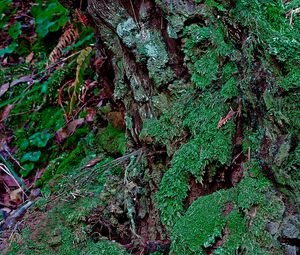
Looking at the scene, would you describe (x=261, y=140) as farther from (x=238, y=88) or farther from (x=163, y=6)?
(x=163, y=6)

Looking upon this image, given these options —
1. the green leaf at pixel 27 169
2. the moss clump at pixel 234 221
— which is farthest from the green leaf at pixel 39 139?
the moss clump at pixel 234 221

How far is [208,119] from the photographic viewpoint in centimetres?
205

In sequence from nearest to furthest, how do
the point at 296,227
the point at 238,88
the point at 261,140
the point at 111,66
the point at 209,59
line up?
the point at 296,227
the point at 261,140
the point at 238,88
the point at 209,59
the point at 111,66

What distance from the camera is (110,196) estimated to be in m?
2.20

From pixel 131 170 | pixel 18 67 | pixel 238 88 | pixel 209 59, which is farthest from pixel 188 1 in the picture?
pixel 18 67

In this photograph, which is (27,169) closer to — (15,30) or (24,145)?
(24,145)

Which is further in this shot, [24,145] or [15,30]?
[15,30]

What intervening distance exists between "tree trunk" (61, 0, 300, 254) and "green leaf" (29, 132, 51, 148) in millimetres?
1451

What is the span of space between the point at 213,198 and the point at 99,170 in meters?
0.78

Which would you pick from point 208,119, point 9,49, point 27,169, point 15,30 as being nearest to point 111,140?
point 208,119

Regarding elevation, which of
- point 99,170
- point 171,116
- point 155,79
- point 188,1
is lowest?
point 99,170

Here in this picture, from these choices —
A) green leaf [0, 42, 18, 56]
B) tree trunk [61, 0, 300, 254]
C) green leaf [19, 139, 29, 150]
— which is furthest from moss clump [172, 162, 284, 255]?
green leaf [0, 42, 18, 56]

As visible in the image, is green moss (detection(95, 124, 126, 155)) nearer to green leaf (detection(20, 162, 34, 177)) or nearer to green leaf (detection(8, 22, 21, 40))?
green leaf (detection(20, 162, 34, 177))

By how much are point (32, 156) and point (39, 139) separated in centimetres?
17
